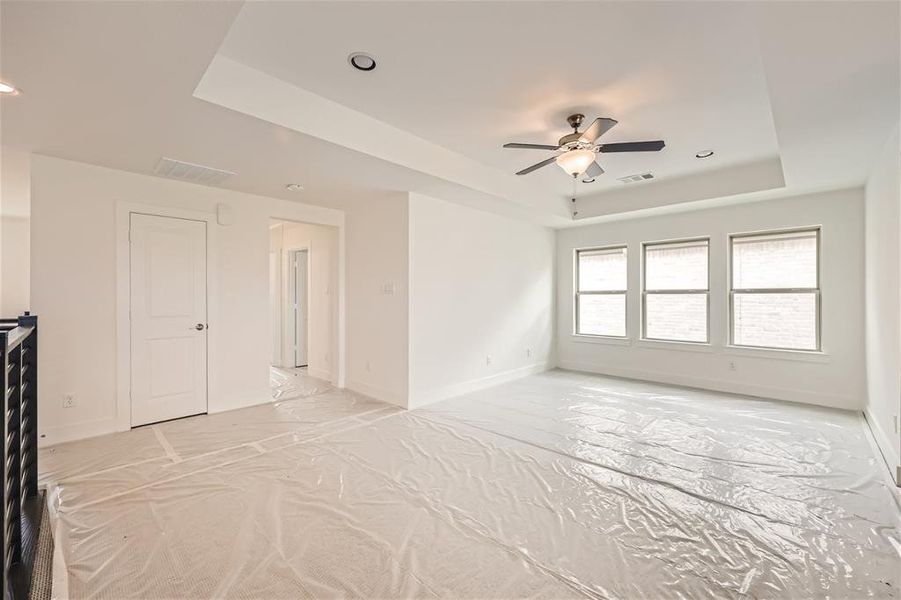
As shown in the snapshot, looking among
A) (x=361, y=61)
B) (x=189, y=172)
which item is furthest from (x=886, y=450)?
(x=189, y=172)

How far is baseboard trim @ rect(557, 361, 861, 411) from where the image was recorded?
457 centimetres

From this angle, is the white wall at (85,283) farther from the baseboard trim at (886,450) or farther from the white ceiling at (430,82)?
the baseboard trim at (886,450)

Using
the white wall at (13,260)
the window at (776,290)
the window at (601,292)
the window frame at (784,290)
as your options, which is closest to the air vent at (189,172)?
the white wall at (13,260)

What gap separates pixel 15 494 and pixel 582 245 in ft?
22.1

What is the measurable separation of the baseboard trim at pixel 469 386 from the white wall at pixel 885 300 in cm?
379

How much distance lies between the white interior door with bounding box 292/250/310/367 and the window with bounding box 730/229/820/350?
21.4 feet

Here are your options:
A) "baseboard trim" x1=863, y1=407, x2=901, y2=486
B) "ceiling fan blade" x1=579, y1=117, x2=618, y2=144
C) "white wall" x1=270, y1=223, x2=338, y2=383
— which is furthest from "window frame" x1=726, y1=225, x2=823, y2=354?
"white wall" x1=270, y1=223, x2=338, y2=383

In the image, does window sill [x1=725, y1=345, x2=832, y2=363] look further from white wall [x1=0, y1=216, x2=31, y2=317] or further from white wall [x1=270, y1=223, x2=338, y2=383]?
white wall [x1=0, y1=216, x2=31, y2=317]

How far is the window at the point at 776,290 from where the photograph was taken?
→ 4.78 meters

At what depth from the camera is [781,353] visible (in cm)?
489

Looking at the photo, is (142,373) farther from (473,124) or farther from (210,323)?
(473,124)

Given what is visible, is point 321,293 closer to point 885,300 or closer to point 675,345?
point 675,345

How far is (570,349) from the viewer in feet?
22.5

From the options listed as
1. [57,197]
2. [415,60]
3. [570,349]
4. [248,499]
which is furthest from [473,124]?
[570,349]
